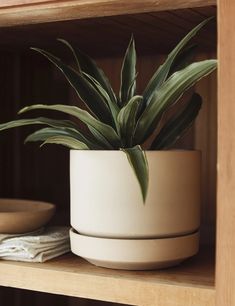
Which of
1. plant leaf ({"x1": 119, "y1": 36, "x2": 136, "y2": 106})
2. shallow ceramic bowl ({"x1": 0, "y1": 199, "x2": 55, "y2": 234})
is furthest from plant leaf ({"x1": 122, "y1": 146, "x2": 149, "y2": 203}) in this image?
shallow ceramic bowl ({"x1": 0, "y1": 199, "x2": 55, "y2": 234})

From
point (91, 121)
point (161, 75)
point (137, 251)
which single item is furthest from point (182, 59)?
point (137, 251)

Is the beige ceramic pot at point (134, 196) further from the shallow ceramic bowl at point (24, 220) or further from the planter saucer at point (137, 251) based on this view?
the shallow ceramic bowl at point (24, 220)

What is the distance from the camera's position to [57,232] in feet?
2.53

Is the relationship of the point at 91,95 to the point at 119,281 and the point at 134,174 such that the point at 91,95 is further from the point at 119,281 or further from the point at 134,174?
the point at 119,281

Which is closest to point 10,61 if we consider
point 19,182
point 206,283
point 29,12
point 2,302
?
point 19,182

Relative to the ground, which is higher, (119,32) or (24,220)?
(119,32)

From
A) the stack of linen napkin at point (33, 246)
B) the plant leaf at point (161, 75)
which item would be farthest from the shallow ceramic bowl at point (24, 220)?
the plant leaf at point (161, 75)

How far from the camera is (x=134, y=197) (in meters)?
0.63

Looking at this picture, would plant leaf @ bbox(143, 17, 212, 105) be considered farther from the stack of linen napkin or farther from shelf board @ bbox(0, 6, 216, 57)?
the stack of linen napkin

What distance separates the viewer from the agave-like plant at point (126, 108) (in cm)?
64

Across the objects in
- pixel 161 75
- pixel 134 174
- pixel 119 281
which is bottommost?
pixel 119 281

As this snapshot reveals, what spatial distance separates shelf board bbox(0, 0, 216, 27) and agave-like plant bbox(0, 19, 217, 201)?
0.11 feet

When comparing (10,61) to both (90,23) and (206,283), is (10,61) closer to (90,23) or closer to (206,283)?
(90,23)

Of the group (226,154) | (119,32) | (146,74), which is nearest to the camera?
(226,154)
